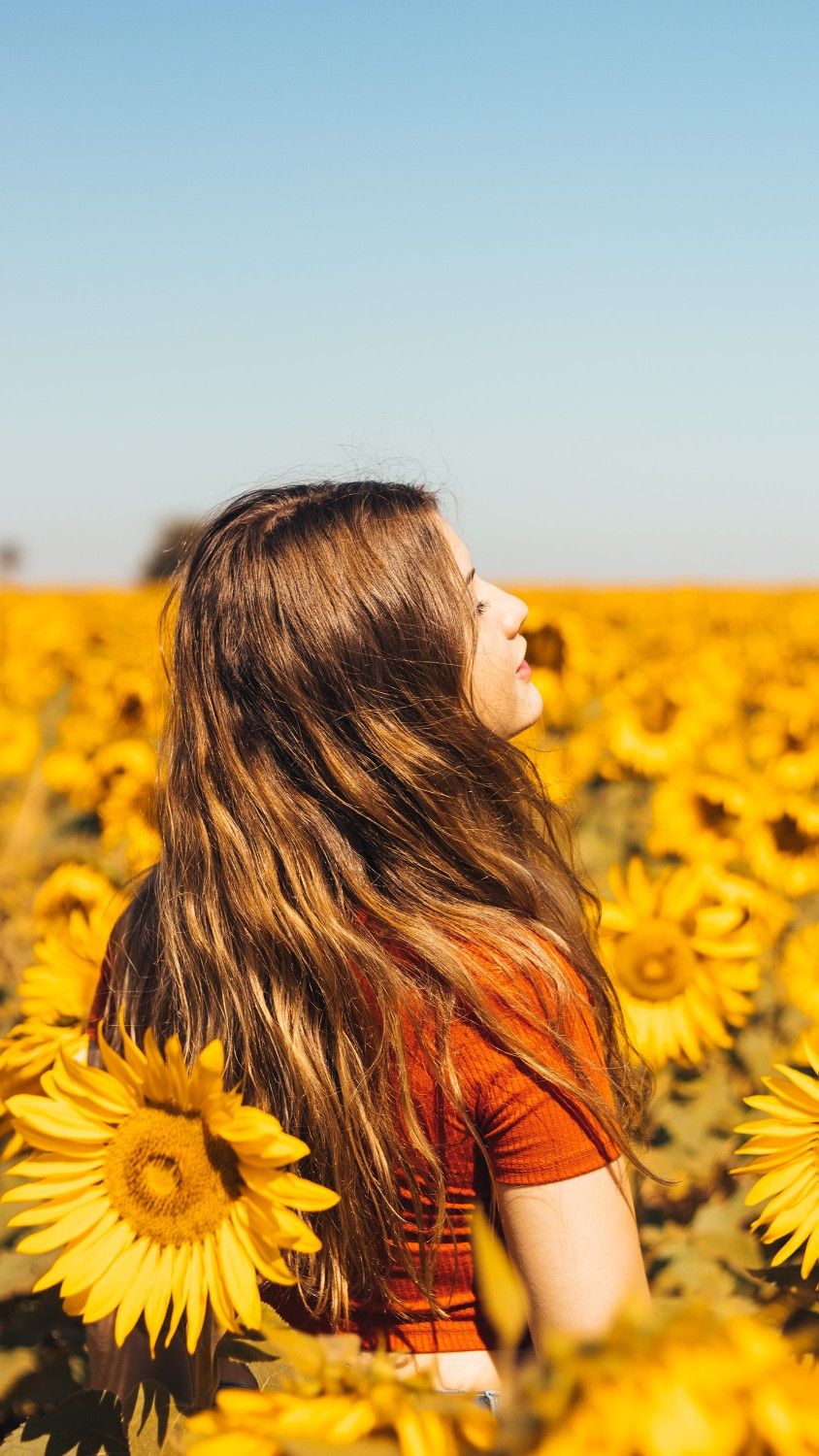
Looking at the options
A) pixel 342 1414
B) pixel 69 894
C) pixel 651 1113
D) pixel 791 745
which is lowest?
pixel 651 1113

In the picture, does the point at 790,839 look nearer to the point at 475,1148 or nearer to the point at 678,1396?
the point at 475,1148

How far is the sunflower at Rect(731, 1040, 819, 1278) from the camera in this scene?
1295mm

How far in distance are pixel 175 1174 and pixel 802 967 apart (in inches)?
114

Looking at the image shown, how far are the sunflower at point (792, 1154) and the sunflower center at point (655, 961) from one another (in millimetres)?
1832

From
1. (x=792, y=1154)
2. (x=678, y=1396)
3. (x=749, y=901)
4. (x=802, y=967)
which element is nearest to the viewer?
(x=678, y=1396)

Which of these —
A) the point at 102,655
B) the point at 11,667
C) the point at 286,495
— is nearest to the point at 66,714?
the point at 102,655

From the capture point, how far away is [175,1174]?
1.21 m

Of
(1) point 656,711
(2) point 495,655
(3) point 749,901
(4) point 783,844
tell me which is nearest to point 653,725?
(1) point 656,711

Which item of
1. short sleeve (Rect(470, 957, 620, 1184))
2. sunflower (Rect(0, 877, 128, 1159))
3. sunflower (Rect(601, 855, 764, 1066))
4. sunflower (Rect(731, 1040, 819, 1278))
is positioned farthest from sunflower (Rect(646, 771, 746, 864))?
sunflower (Rect(731, 1040, 819, 1278))

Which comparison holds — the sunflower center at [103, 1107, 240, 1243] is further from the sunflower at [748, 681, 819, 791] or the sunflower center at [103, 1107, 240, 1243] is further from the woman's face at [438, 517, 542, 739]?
the sunflower at [748, 681, 819, 791]

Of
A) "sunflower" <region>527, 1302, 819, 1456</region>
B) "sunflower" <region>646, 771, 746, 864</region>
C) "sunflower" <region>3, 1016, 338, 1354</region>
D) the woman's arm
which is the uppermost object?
"sunflower" <region>527, 1302, 819, 1456</region>

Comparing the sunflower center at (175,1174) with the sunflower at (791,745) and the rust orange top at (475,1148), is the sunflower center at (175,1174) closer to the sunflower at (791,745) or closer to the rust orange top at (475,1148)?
the rust orange top at (475,1148)

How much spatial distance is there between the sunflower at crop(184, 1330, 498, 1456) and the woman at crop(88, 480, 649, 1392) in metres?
0.81

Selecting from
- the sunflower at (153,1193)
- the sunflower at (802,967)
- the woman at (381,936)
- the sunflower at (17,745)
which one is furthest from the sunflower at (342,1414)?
the sunflower at (17,745)
